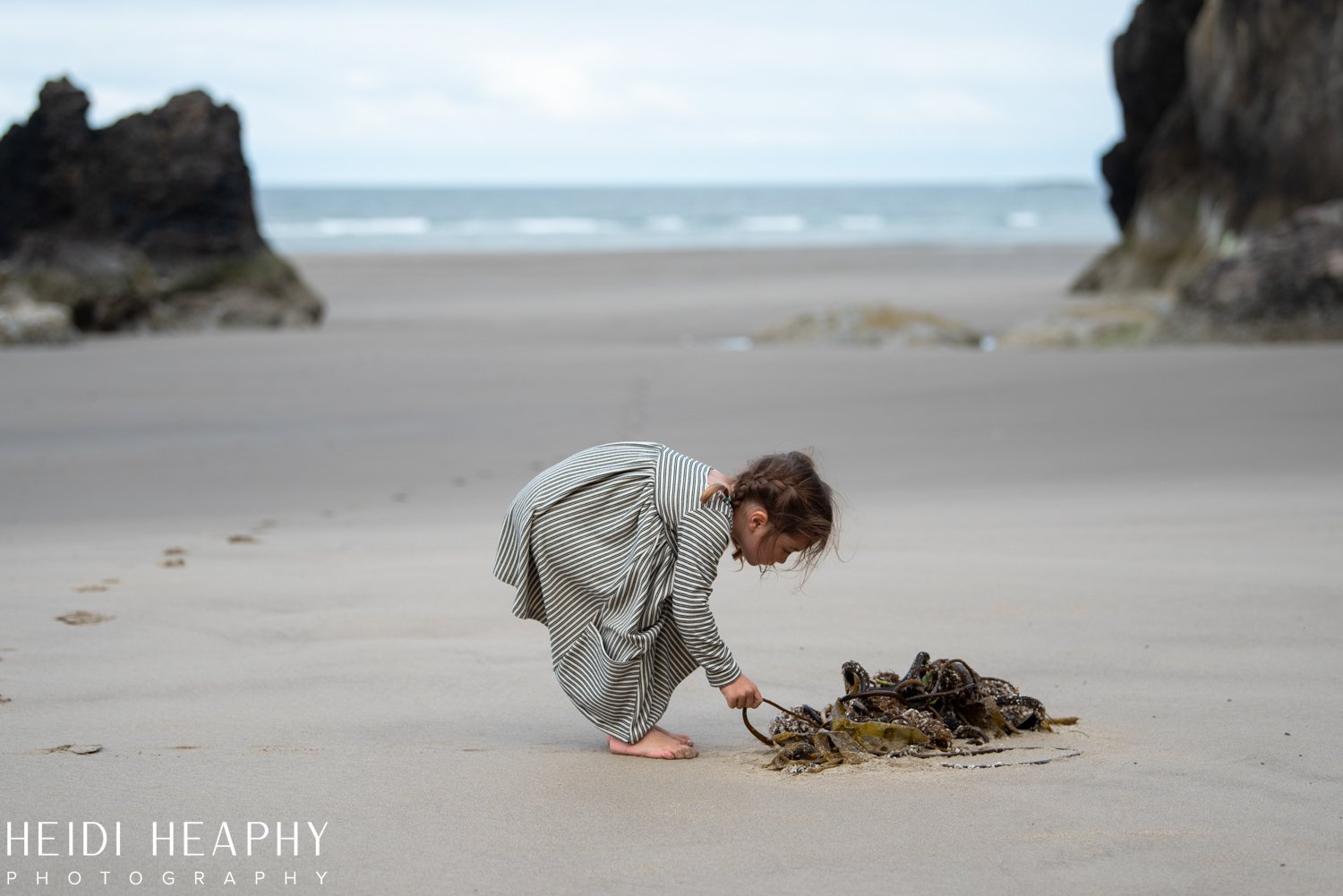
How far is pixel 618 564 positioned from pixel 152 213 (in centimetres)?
1619

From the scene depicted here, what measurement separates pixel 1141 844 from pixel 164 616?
10.6ft

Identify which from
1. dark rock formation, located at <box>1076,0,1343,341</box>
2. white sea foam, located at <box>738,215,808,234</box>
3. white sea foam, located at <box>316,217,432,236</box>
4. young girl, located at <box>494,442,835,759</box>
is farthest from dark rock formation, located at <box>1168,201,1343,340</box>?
white sea foam, located at <box>316,217,432,236</box>

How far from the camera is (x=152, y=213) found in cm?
1777

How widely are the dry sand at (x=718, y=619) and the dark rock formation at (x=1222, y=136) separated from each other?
457 centimetres

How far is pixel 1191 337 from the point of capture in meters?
12.0

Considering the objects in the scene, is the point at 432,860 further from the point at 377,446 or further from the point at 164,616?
the point at 377,446

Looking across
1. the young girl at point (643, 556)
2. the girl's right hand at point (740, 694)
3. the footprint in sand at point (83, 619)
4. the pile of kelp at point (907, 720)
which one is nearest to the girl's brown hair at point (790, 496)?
the young girl at point (643, 556)

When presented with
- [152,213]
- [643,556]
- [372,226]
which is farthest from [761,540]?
[372,226]

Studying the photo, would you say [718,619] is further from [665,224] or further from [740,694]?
[665,224]

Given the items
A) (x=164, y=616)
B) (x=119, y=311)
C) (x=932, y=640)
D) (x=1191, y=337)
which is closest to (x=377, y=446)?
(x=164, y=616)

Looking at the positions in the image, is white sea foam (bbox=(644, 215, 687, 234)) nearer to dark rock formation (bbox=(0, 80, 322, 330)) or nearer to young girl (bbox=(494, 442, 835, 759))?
dark rock formation (bbox=(0, 80, 322, 330))

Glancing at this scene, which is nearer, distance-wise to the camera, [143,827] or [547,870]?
[547,870]

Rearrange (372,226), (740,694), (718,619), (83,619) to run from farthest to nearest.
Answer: (372,226) → (718,619) → (83,619) → (740,694)

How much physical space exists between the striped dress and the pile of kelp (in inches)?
10.5
